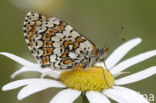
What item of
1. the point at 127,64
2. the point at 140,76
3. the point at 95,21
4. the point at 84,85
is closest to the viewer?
the point at 84,85

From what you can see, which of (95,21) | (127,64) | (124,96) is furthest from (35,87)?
(95,21)

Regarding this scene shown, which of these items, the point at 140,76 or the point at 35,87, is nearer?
the point at 35,87

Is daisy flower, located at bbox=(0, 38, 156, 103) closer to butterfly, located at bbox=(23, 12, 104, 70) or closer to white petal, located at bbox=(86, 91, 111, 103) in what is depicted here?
white petal, located at bbox=(86, 91, 111, 103)

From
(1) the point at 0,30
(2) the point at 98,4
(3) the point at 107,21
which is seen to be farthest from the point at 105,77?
(2) the point at 98,4

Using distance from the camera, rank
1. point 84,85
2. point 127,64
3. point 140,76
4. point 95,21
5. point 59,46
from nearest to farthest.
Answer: point 84,85
point 59,46
point 140,76
point 127,64
point 95,21

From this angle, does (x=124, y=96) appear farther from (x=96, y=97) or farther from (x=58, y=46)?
(x=58, y=46)

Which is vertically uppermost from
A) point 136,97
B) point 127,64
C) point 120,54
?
point 120,54
